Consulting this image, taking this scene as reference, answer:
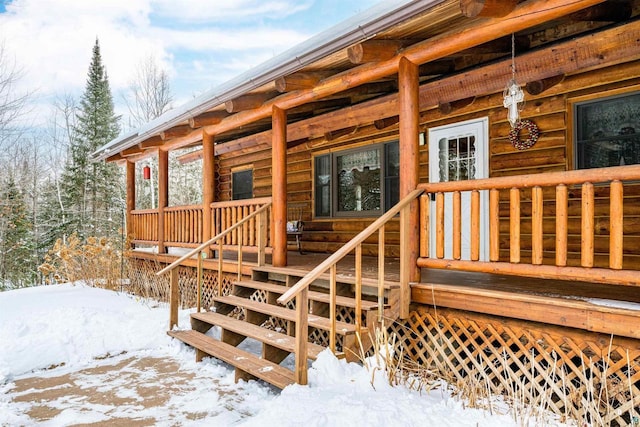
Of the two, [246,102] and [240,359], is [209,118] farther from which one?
[240,359]

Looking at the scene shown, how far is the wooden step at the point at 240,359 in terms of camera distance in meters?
3.82

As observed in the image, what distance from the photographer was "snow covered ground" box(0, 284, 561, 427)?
3165mm

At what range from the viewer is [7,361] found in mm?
4816

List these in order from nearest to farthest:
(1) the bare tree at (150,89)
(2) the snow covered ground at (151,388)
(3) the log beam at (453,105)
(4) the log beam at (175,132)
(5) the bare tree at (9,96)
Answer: (2) the snow covered ground at (151,388) → (3) the log beam at (453,105) → (4) the log beam at (175,132) → (5) the bare tree at (9,96) → (1) the bare tree at (150,89)

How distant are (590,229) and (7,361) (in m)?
5.60

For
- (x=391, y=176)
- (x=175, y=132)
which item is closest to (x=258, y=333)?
(x=391, y=176)

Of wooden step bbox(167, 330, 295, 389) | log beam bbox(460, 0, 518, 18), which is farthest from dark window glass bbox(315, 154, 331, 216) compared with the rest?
log beam bbox(460, 0, 518, 18)

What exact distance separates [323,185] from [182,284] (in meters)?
3.13

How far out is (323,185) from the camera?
28.9 feet

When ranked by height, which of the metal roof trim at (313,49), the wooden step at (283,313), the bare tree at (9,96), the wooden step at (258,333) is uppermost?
the bare tree at (9,96)

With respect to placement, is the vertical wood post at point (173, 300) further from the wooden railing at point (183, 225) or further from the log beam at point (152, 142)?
the log beam at point (152, 142)

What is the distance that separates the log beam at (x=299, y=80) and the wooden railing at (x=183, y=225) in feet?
10.5

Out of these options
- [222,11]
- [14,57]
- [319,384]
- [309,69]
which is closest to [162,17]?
[222,11]

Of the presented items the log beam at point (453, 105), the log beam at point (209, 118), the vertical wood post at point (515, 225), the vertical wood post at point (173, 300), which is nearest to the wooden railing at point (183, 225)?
the log beam at point (209, 118)
